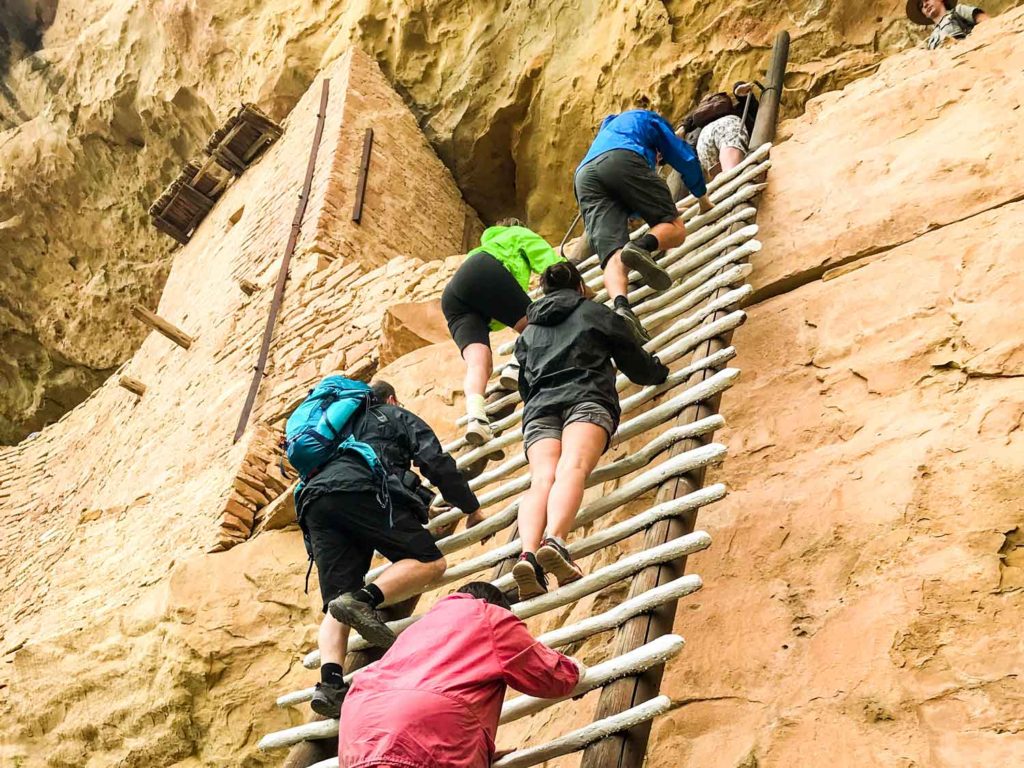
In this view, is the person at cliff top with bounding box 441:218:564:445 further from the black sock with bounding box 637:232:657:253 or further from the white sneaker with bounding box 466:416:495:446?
the black sock with bounding box 637:232:657:253

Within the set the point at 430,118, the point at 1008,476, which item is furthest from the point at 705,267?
the point at 430,118

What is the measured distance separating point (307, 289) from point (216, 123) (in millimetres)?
5760

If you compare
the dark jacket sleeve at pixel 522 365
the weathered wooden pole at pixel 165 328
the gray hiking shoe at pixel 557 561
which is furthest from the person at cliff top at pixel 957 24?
the weathered wooden pole at pixel 165 328

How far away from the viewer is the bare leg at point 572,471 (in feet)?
8.02

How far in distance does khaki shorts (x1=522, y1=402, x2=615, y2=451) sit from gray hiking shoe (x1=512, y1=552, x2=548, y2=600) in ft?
1.46

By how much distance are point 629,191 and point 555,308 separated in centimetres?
100

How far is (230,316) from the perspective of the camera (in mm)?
7309

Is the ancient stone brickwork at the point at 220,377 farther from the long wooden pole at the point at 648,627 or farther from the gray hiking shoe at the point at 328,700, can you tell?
the long wooden pole at the point at 648,627

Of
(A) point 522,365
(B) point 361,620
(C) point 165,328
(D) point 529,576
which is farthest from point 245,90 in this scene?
(D) point 529,576

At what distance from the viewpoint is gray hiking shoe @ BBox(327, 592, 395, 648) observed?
2.60m

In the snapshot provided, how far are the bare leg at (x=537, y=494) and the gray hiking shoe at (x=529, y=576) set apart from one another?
64 millimetres

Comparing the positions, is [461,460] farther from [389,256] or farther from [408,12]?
[408,12]

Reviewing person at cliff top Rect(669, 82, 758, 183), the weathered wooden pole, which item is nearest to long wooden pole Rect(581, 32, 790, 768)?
person at cliff top Rect(669, 82, 758, 183)

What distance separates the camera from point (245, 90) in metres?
10.8
